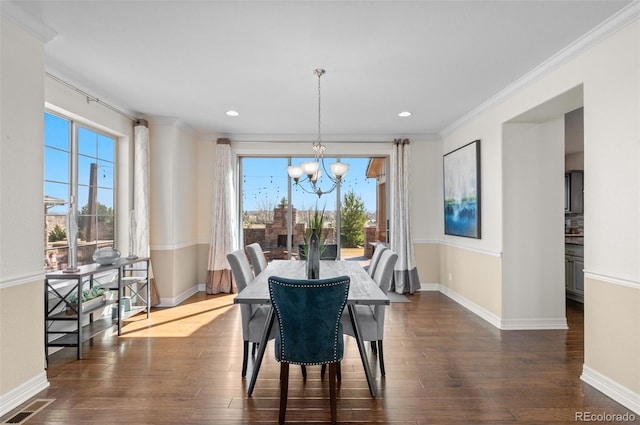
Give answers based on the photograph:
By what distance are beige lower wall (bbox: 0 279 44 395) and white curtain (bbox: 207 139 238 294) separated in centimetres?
309

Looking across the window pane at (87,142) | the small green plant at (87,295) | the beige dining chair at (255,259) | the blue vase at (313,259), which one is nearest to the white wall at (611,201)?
the blue vase at (313,259)

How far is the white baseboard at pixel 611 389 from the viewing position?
2.36 meters

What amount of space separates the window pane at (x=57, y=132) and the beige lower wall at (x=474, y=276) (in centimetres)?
483

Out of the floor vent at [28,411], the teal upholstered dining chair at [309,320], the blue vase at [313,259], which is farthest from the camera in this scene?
the blue vase at [313,259]

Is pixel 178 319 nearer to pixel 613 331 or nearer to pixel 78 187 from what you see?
pixel 78 187

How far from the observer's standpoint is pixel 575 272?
507cm

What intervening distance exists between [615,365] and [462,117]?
342 centimetres

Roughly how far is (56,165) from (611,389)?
5079 millimetres

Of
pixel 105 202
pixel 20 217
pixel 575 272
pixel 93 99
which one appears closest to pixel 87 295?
pixel 20 217

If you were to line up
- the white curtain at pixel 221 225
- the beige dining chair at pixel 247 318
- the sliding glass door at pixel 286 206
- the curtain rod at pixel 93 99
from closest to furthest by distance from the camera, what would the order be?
the beige dining chair at pixel 247 318 → the curtain rod at pixel 93 99 → the white curtain at pixel 221 225 → the sliding glass door at pixel 286 206

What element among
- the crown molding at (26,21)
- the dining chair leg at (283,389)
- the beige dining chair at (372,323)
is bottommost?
the dining chair leg at (283,389)

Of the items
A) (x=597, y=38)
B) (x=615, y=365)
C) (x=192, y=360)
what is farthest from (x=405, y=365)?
(x=597, y=38)

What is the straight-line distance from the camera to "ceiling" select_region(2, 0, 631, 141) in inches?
93.0

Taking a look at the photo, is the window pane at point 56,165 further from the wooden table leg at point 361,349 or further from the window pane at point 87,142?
the wooden table leg at point 361,349
